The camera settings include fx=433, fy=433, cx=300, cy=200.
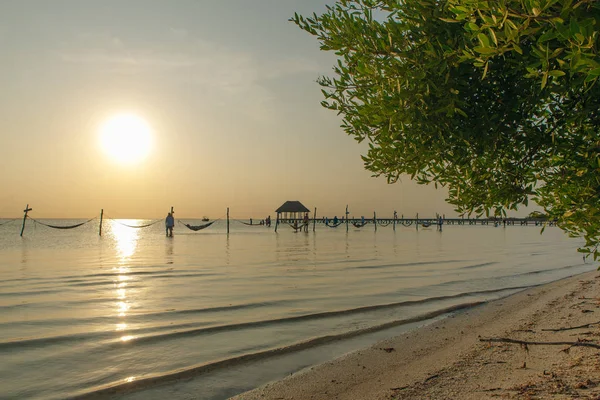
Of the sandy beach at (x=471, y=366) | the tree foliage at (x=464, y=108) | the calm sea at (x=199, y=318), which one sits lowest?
the calm sea at (x=199, y=318)

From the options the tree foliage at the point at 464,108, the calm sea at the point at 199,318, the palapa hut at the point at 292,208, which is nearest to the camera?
the tree foliage at the point at 464,108

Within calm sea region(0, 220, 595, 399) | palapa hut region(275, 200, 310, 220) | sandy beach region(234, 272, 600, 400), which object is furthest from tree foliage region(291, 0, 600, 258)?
palapa hut region(275, 200, 310, 220)

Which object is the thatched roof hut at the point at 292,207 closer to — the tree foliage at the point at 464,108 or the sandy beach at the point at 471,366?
the sandy beach at the point at 471,366

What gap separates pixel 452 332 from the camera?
24.9 ft

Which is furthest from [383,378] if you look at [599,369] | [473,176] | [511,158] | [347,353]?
[511,158]

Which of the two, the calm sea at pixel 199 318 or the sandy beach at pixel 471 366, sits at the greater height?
the sandy beach at pixel 471 366

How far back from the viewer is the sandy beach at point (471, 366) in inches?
180

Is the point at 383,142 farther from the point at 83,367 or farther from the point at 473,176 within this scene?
the point at 83,367

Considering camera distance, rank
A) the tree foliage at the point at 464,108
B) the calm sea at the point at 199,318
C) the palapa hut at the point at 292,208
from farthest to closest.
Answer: the palapa hut at the point at 292,208 → the calm sea at the point at 199,318 → the tree foliage at the point at 464,108

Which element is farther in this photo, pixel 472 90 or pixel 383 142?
pixel 383 142

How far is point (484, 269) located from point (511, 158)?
13.7m

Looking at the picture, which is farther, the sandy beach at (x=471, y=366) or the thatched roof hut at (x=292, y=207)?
the thatched roof hut at (x=292, y=207)

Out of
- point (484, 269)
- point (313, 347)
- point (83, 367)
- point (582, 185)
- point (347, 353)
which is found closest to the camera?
point (582, 185)

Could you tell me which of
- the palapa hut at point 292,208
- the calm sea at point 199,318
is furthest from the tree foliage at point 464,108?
the palapa hut at point 292,208
